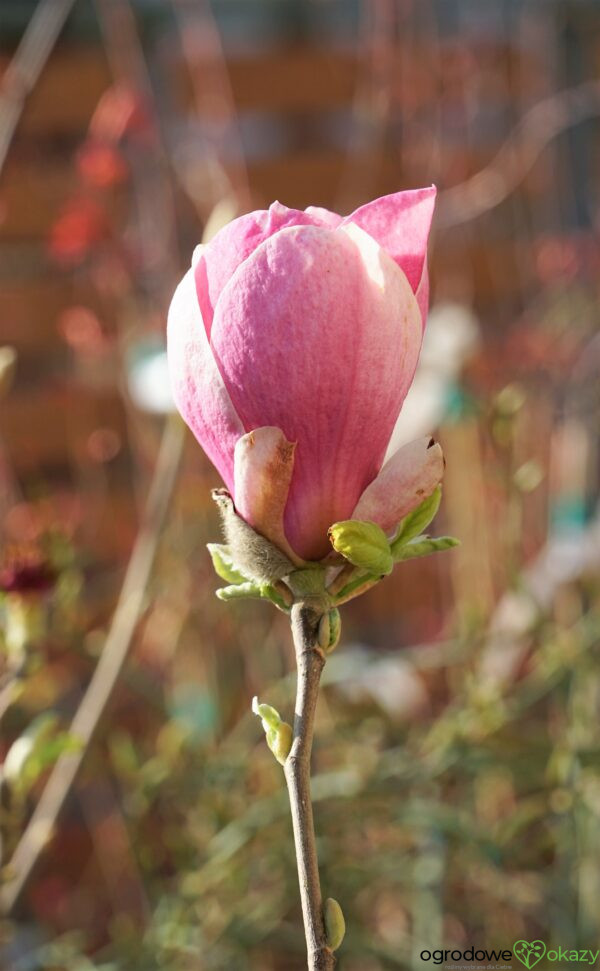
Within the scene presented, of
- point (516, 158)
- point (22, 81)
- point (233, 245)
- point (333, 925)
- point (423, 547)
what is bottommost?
point (333, 925)

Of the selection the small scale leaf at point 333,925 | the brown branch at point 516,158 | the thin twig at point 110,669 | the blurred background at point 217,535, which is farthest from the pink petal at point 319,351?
the brown branch at point 516,158

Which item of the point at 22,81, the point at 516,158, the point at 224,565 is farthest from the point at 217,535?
the point at 224,565

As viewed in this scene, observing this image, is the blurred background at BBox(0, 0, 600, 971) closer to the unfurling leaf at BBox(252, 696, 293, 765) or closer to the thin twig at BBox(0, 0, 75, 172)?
the thin twig at BBox(0, 0, 75, 172)

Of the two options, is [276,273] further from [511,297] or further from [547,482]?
[511,297]

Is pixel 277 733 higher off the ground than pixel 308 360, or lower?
lower

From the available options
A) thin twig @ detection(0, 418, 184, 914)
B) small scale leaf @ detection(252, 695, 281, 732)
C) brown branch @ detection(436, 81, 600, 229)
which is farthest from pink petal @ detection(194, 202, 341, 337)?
brown branch @ detection(436, 81, 600, 229)

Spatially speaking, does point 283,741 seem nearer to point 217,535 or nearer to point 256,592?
point 256,592

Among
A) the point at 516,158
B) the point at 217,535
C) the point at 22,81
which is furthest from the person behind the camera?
the point at 516,158
